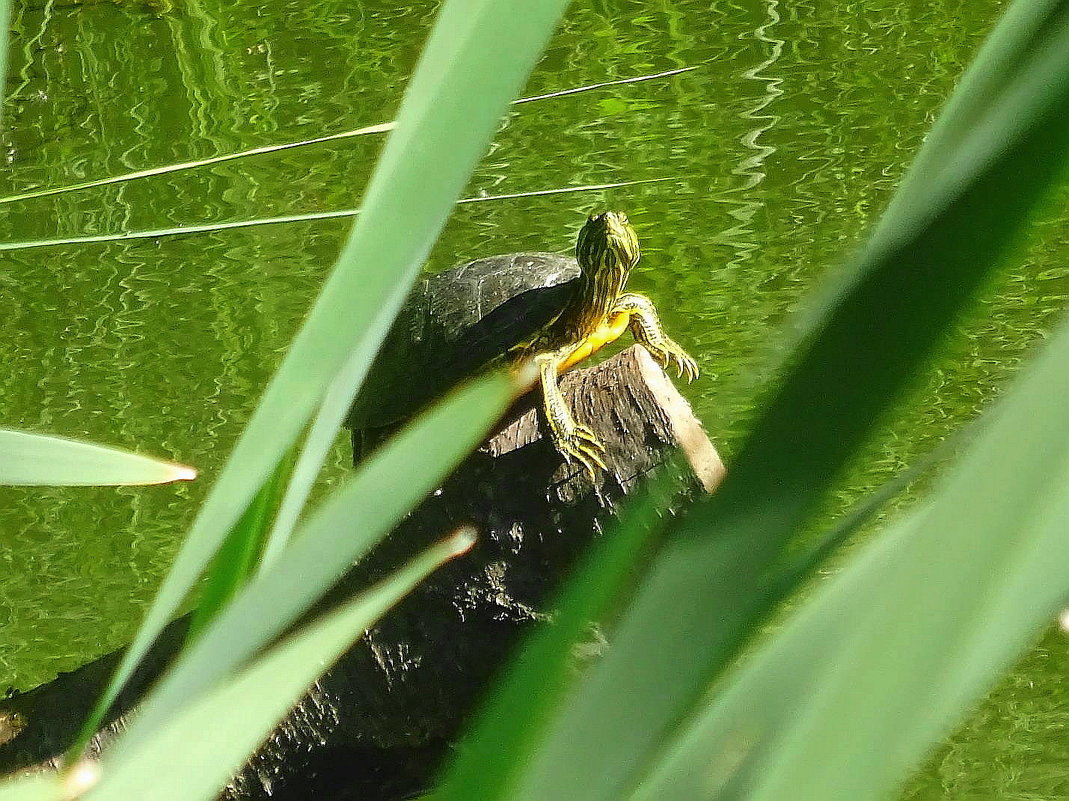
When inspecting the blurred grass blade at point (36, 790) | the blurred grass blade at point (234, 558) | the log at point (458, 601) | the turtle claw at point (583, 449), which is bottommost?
the log at point (458, 601)

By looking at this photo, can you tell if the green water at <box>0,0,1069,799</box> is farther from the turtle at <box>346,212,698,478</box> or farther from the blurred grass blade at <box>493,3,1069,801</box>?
the blurred grass blade at <box>493,3,1069,801</box>

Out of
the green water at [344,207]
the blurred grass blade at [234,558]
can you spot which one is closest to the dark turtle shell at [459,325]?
the green water at [344,207]

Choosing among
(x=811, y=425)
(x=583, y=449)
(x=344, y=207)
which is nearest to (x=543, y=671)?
(x=811, y=425)

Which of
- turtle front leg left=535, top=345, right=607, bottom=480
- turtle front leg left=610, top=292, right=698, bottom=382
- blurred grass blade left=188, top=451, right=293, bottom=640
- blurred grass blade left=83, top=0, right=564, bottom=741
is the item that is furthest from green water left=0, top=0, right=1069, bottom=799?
blurred grass blade left=83, top=0, right=564, bottom=741

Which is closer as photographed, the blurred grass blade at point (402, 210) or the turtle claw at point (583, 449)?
the blurred grass blade at point (402, 210)

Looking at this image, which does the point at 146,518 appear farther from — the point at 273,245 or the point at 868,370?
the point at 868,370

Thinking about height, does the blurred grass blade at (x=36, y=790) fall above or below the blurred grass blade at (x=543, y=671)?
below

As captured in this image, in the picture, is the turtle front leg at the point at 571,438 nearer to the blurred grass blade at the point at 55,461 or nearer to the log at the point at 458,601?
the log at the point at 458,601
